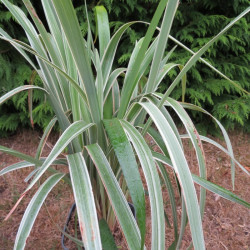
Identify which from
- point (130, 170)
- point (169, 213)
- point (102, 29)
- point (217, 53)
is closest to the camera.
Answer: point (130, 170)

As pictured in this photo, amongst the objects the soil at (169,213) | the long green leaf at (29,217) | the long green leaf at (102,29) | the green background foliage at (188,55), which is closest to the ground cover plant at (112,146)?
the long green leaf at (29,217)

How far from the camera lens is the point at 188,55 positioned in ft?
6.09

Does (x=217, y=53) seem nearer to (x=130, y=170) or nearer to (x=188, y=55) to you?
(x=188, y=55)

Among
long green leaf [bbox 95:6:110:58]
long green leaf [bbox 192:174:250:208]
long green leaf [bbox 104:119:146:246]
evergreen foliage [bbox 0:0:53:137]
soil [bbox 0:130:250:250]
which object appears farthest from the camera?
evergreen foliage [bbox 0:0:53:137]

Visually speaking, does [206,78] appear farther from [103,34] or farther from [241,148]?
[103,34]

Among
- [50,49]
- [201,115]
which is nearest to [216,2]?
[201,115]

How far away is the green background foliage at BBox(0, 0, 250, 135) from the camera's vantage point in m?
1.79

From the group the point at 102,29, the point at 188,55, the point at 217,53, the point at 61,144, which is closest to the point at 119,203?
the point at 61,144

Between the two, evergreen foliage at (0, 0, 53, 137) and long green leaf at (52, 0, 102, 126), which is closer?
long green leaf at (52, 0, 102, 126)

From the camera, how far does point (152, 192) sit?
538mm

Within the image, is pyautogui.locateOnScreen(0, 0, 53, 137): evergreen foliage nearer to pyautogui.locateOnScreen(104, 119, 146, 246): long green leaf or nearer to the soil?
the soil

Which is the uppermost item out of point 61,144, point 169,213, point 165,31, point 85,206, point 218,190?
point 165,31

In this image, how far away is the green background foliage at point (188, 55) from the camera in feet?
5.88

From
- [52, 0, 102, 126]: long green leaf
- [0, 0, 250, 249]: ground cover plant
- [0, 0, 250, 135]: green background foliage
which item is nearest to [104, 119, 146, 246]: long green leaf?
[0, 0, 250, 249]: ground cover plant
